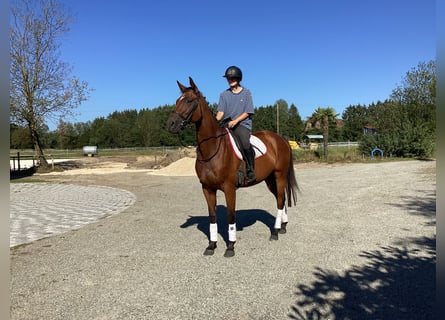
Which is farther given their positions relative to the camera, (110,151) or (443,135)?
(110,151)

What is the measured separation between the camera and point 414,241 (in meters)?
5.31

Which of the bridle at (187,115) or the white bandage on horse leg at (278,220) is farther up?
the bridle at (187,115)

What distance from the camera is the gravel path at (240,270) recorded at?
331cm

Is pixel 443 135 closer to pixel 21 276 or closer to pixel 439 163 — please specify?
pixel 439 163

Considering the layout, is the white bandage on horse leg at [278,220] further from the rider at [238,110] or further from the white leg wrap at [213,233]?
the white leg wrap at [213,233]

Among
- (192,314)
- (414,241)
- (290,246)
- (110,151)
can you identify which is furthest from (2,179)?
(110,151)

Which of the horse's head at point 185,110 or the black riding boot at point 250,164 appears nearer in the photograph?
the horse's head at point 185,110

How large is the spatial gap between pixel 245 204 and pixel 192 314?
21.2 ft

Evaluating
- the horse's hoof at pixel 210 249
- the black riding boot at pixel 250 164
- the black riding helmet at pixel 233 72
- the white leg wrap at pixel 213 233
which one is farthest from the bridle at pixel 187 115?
the horse's hoof at pixel 210 249

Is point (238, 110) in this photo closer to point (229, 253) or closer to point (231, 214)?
point (231, 214)

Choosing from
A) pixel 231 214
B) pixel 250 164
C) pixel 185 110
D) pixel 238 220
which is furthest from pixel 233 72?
pixel 238 220

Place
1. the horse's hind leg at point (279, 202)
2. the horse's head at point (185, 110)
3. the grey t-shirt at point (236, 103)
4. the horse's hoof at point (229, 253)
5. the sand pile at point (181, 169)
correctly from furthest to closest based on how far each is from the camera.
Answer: the sand pile at point (181, 169) → the horse's hind leg at point (279, 202) → the grey t-shirt at point (236, 103) → the horse's hoof at point (229, 253) → the horse's head at point (185, 110)

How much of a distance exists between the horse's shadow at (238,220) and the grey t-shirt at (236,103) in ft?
7.61

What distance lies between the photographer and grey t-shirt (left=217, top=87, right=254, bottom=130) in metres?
5.31
